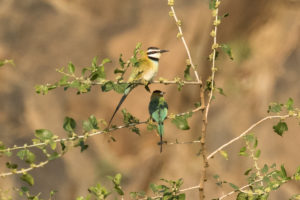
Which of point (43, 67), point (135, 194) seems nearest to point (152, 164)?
point (43, 67)

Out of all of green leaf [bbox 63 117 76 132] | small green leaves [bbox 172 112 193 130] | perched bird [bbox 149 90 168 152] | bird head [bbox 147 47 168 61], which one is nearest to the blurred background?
bird head [bbox 147 47 168 61]

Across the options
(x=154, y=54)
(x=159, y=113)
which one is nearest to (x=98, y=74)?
(x=159, y=113)

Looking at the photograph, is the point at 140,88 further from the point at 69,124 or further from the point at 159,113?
the point at 69,124

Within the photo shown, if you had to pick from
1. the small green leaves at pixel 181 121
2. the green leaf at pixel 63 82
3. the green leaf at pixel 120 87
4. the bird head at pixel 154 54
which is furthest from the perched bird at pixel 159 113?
the green leaf at pixel 63 82

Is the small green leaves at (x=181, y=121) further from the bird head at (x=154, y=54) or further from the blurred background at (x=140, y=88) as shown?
the blurred background at (x=140, y=88)

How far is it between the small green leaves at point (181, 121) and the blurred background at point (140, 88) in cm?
451

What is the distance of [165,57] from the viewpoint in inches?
292

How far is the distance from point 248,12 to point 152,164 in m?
2.43

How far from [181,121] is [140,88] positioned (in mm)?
5085

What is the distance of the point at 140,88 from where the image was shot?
24.7 feet

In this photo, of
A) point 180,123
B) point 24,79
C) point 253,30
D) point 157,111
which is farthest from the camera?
point 253,30

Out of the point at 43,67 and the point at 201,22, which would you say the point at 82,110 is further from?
the point at 201,22

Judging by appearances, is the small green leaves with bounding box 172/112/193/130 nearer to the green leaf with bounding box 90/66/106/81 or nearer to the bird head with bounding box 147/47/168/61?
the green leaf with bounding box 90/66/106/81

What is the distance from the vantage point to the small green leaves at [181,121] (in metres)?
2.43
